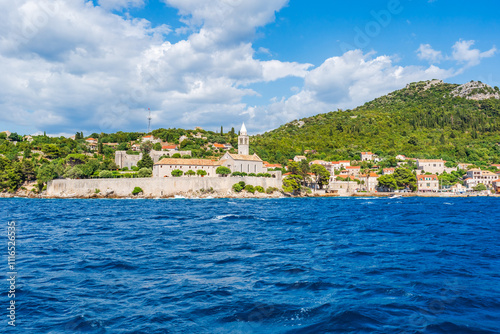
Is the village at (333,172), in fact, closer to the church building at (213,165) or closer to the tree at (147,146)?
the church building at (213,165)

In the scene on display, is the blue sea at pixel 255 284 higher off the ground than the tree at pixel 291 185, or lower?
lower

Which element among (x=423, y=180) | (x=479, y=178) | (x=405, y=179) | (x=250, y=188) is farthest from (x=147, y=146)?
(x=479, y=178)

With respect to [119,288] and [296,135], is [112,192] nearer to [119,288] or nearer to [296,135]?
[119,288]

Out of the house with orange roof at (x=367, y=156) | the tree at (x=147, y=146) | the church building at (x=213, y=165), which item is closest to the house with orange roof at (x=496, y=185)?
the house with orange roof at (x=367, y=156)

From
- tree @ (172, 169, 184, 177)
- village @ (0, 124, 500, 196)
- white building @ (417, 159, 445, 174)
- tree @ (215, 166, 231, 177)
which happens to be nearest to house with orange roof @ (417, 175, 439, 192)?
village @ (0, 124, 500, 196)

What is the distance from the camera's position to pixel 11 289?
8.06 metres

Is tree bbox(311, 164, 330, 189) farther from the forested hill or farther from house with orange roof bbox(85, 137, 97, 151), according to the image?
house with orange roof bbox(85, 137, 97, 151)

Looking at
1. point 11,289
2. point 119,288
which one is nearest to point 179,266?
point 119,288

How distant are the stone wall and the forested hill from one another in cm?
3378

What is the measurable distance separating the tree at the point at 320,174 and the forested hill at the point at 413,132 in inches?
731

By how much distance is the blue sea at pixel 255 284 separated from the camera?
6.29 m

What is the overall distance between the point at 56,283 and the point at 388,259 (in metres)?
9.47

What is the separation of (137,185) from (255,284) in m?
49.4

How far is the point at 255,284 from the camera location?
27.8 feet
